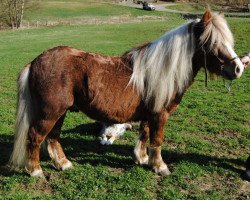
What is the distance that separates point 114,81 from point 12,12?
3798 cm

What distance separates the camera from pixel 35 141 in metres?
5.29

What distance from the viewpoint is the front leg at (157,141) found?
5437mm

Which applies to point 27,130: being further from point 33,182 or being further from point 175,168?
point 175,168

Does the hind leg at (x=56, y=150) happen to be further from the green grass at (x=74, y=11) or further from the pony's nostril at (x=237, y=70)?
the green grass at (x=74, y=11)

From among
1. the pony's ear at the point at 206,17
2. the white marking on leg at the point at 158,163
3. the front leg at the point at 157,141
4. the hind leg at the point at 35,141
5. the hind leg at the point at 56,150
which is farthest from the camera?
the hind leg at the point at 56,150

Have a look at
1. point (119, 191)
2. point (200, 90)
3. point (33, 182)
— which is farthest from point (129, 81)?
point (200, 90)

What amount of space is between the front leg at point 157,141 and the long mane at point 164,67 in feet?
0.64

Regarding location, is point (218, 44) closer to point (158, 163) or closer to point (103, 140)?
point (158, 163)

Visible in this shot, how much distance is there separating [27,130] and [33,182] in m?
0.83

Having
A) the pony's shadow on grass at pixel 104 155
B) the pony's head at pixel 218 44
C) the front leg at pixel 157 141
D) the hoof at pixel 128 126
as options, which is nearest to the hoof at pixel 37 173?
the pony's shadow on grass at pixel 104 155

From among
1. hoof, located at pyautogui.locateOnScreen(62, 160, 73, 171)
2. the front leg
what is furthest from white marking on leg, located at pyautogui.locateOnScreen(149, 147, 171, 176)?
hoof, located at pyautogui.locateOnScreen(62, 160, 73, 171)

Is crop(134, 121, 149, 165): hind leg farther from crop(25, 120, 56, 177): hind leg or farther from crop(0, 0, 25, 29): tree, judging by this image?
crop(0, 0, 25, 29): tree

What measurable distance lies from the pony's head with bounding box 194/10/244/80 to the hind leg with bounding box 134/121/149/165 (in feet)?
5.59

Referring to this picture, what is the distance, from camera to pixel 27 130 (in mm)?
5273
